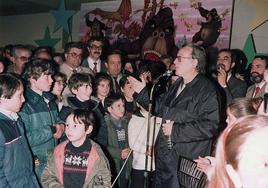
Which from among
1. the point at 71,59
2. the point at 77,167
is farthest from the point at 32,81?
the point at 71,59

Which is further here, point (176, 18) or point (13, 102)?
point (176, 18)

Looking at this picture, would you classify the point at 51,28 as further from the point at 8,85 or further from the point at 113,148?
the point at 8,85

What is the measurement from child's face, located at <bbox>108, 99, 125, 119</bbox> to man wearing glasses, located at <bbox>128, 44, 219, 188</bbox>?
528 mm

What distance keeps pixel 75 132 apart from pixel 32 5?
6337mm

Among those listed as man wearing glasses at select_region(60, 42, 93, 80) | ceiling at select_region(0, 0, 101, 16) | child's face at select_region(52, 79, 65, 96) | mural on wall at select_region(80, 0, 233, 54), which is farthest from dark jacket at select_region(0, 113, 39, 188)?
ceiling at select_region(0, 0, 101, 16)

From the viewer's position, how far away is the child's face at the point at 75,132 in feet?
7.33

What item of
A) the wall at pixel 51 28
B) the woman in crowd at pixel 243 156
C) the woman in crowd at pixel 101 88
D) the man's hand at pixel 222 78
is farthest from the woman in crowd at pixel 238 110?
the wall at pixel 51 28

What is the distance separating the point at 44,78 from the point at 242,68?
393 cm

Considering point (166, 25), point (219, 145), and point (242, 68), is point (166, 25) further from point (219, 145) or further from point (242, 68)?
point (219, 145)

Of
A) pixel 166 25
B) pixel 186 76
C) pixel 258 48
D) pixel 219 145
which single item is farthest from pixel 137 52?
pixel 219 145

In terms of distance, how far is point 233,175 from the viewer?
37.9 inches

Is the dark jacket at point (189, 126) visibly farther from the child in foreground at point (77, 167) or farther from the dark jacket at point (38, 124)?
the dark jacket at point (38, 124)

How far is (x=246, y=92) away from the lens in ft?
13.7

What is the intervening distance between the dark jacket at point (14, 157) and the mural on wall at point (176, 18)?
4.36 metres
